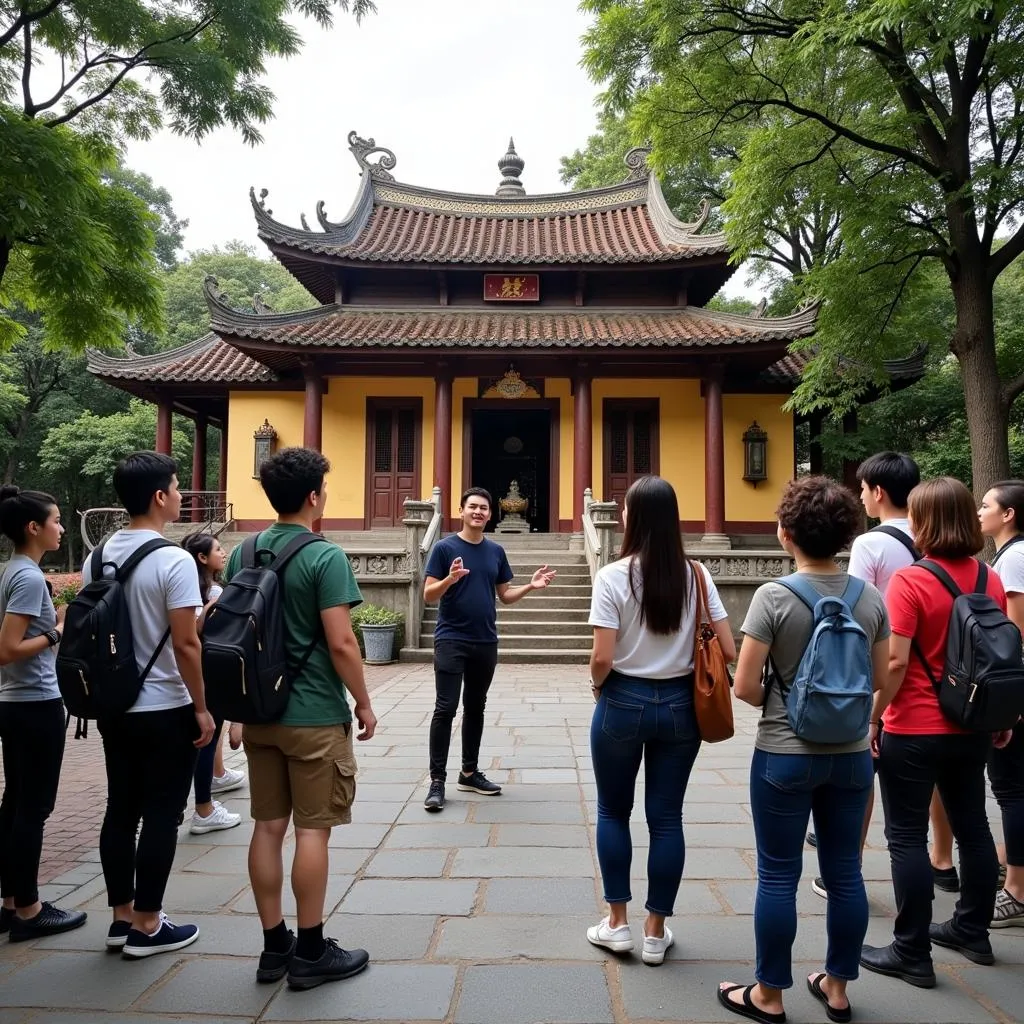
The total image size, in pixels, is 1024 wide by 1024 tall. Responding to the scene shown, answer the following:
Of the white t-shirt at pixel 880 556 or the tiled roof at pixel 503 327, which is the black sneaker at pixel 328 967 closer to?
the white t-shirt at pixel 880 556

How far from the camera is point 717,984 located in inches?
96.3

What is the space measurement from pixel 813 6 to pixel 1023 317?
947 cm

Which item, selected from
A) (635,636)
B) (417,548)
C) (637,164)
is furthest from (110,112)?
(637,164)

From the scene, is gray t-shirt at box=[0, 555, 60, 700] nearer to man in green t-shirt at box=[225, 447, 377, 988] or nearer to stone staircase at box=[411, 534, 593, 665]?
man in green t-shirt at box=[225, 447, 377, 988]

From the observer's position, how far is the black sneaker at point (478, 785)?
4.53 metres

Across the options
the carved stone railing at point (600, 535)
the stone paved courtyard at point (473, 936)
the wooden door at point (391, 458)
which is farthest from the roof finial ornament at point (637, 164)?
the stone paved courtyard at point (473, 936)

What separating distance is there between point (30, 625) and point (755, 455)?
1352 centimetres

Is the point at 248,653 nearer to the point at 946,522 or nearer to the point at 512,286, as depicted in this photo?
the point at 946,522

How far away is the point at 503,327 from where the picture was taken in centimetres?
1431

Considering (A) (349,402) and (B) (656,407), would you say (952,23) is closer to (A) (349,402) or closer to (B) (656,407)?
(B) (656,407)

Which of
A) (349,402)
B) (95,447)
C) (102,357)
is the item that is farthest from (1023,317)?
(95,447)

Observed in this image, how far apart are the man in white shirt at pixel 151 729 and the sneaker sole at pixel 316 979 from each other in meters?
0.58

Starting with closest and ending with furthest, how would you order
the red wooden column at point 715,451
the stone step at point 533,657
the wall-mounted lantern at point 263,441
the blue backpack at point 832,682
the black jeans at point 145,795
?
1. the blue backpack at point 832,682
2. the black jeans at point 145,795
3. the stone step at point 533,657
4. the red wooden column at point 715,451
5. the wall-mounted lantern at point 263,441

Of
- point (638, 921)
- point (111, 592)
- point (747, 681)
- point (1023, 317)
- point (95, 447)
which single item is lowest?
point (638, 921)
